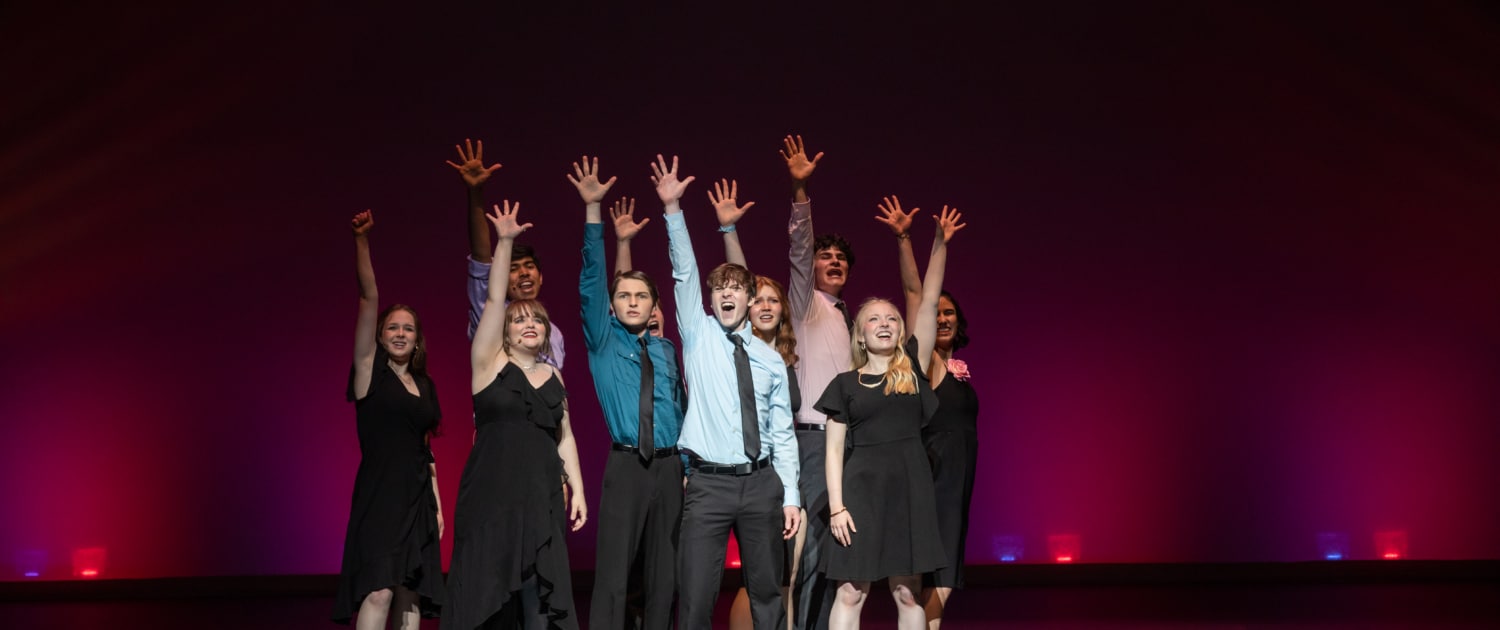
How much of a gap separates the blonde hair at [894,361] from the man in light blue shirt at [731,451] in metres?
0.30

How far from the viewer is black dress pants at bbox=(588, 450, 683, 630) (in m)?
3.59

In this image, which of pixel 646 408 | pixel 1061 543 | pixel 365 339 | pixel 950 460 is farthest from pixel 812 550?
pixel 1061 543

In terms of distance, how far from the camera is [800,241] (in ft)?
14.1

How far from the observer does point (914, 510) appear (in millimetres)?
3773

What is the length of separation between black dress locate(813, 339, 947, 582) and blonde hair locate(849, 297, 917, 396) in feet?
0.09

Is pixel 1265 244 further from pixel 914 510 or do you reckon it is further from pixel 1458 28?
pixel 914 510

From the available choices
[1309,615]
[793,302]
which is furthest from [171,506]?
[1309,615]

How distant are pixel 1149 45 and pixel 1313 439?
2320mm

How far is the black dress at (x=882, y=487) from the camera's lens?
3.75m

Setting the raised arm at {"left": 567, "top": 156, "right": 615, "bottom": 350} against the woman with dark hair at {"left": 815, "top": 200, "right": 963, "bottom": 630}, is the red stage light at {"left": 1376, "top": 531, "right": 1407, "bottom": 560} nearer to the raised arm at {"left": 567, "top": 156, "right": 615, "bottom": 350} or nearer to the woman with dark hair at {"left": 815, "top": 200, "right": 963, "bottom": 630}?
the woman with dark hair at {"left": 815, "top": 200, "right": 963, "bottom": 630}

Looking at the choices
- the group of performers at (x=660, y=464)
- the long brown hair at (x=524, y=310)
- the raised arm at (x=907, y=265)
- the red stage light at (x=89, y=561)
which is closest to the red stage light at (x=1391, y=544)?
the group of performers at (x=660, y=464)

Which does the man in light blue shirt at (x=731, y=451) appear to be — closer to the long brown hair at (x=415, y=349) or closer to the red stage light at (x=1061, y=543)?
the long brown hair at (x=415, y=349)

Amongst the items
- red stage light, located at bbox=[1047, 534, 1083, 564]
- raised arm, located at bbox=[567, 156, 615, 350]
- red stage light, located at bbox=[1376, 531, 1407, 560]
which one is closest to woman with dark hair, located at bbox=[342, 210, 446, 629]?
raised arm, located at bbox=[567, 156, 615, 350]

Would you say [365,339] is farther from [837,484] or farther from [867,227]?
[867,227]
